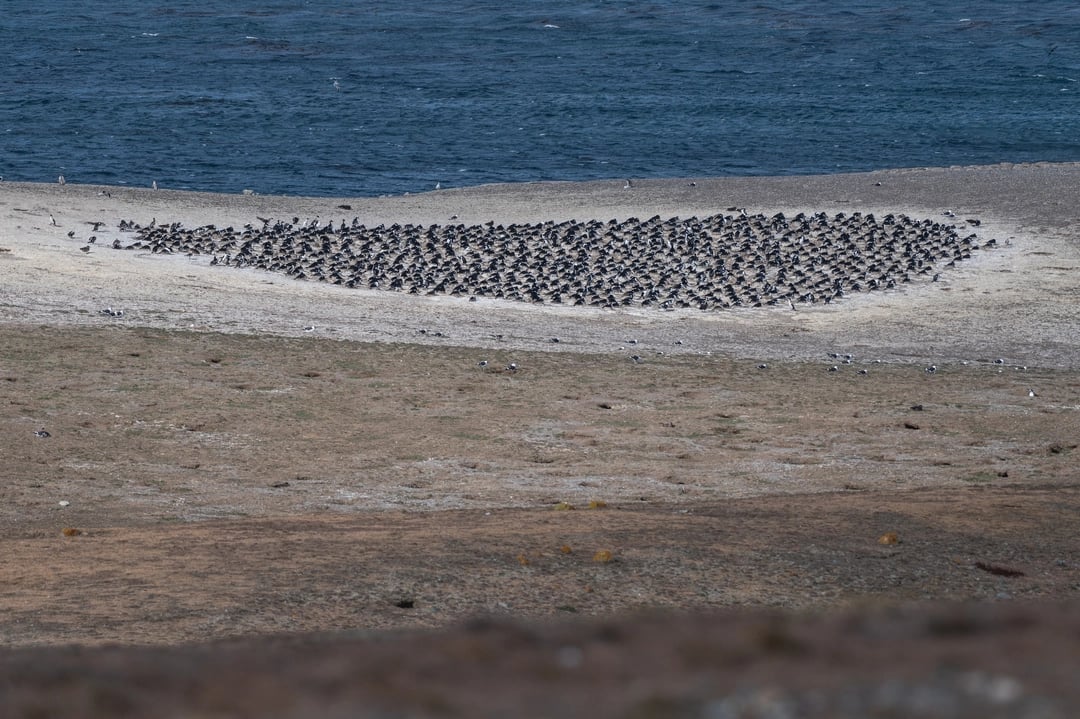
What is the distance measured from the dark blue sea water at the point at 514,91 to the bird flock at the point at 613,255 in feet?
36.2

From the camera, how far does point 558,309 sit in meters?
21.1

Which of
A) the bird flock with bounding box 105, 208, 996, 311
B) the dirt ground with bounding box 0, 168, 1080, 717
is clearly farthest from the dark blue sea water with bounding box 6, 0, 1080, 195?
the dirt ground with bounding box 0, 168, 1080, 717

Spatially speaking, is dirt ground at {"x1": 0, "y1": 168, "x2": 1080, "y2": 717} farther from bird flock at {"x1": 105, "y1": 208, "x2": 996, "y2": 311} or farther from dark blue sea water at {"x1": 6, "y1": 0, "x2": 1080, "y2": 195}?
dark blue sea water at {"x1": 6, "y1": 0, "x2": 1080, "y2": 195}

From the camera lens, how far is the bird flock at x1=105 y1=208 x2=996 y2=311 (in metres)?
22.2

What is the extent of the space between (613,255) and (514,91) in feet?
107

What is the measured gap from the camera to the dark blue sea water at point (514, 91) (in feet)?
136

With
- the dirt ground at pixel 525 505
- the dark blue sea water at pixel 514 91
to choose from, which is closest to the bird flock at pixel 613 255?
the dirt ground at pixel 525 505

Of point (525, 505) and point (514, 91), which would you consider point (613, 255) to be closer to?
point (525, 505)

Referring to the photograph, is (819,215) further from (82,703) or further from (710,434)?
(82,703)

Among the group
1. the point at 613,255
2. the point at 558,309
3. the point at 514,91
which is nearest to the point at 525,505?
the point at 558,309

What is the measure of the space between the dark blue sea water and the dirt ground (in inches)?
767

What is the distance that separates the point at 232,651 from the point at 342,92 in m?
52.4

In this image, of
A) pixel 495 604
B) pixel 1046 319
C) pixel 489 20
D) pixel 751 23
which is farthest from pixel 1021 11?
pixel 495 604

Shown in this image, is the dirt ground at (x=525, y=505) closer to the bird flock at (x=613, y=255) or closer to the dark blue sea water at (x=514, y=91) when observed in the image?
the bird flock at (x=613, y=255)
